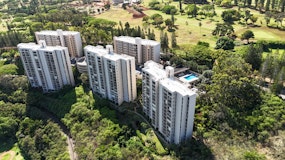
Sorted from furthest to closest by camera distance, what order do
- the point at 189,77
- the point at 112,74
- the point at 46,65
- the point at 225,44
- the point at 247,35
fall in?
the point at 247,35 → the point at 225,44 → the point at 189,77 → the point at 46,65 → the point at 112,74

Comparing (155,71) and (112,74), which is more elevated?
(155,71)

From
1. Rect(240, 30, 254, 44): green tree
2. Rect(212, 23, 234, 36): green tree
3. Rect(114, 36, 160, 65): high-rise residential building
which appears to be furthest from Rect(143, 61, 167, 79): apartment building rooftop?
Rect(212, 23, 234, 36): green tree

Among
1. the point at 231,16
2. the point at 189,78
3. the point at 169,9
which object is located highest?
the point at 169,9

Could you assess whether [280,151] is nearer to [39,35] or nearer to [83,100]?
[83,100]

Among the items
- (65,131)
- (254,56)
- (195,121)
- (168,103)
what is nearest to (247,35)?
(254,56)

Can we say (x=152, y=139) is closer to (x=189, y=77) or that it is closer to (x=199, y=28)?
(x=189, y=77)

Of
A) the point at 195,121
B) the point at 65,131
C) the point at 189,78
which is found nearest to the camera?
the point at 195,121

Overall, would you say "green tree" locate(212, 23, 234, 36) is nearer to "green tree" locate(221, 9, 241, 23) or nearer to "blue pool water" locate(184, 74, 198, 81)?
"green tree" locate(221, 9, 241, 23)

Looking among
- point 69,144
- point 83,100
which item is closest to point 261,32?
point 83,100
